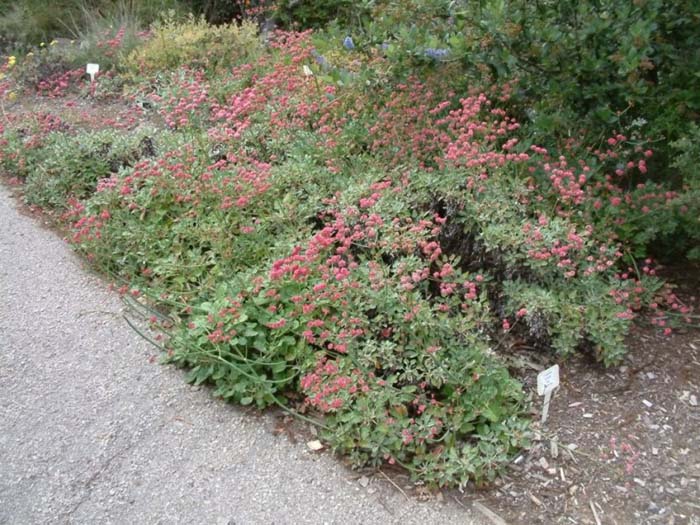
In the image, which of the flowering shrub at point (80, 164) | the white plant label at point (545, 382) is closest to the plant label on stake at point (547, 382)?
the white plant label at point (545, 382)

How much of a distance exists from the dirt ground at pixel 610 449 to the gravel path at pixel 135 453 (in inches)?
5.0

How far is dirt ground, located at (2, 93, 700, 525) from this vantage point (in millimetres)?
2344

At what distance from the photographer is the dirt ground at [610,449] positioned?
7.69 ft

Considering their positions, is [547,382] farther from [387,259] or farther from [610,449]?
[387,259]

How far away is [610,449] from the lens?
253cm

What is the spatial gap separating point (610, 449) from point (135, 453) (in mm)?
1849

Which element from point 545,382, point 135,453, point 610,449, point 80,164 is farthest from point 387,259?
point 80,164

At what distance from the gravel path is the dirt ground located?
0.13 m

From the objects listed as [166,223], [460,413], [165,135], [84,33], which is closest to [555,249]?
[460,413]

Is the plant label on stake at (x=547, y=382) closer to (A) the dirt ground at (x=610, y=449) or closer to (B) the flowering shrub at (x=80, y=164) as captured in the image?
(A) the dirt ground at (x=610, y=449)

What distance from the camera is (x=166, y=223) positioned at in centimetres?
383

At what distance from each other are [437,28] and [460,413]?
7.63ft

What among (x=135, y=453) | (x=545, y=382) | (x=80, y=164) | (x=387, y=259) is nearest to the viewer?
(x=545, y=382)

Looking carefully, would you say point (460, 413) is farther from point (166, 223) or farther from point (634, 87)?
point (166, 223)
